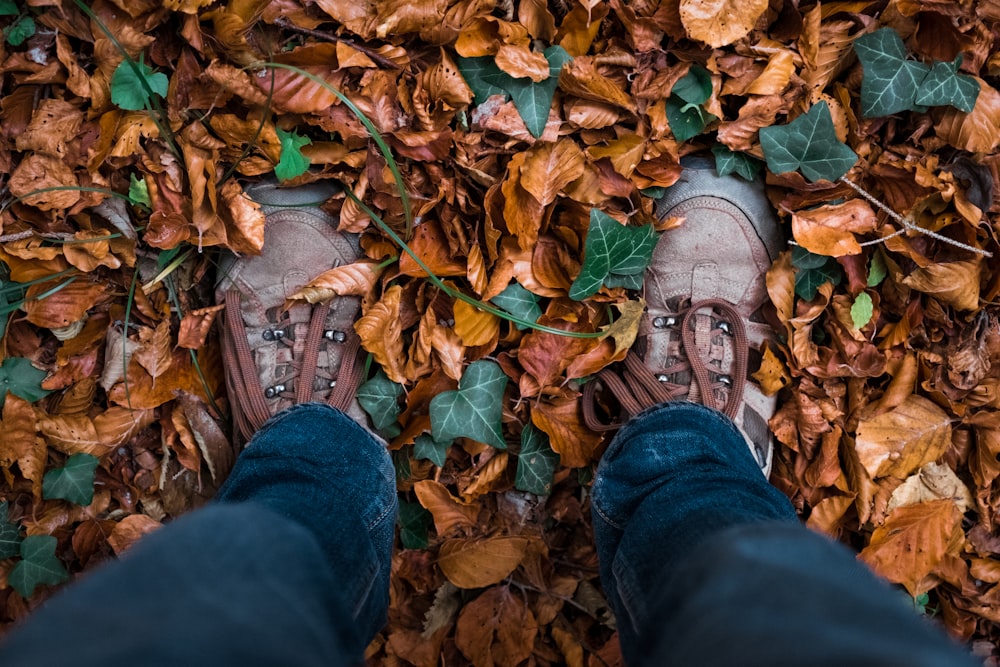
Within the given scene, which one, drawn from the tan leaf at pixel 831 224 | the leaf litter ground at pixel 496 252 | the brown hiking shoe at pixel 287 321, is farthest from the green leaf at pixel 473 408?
the tan leaf at pixel 831 224

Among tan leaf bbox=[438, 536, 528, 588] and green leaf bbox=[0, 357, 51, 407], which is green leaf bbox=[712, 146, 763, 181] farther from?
green leaf bbox=[0, 357, 51, 407]

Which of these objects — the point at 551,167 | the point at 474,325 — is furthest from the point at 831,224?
the point at 474,325

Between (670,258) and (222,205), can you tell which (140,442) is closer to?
(222,205)

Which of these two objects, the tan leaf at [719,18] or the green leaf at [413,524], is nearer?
the tan leaf at [719,18]

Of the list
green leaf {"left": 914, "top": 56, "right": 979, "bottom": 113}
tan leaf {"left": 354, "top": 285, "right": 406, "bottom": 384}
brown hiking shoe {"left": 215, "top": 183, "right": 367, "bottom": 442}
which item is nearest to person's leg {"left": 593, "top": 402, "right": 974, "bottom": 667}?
tan leaf {"left": 354, "top": 285, "right": 406, "bottom": 384}

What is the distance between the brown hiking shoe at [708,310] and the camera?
96 centimetres

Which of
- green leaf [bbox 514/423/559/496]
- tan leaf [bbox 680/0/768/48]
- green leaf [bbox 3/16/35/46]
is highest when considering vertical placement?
tan leaf [bbox 680/0/768/48]

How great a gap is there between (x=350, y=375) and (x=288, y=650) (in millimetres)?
541

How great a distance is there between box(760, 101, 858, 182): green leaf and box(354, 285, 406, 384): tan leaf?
540 millimetres

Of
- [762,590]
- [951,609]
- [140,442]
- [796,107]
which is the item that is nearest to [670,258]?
[796,107]

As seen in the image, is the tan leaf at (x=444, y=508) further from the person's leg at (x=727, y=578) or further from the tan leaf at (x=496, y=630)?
the person's leg at (x=727, y=578)

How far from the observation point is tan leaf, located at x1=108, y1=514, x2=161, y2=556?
0.98 meters

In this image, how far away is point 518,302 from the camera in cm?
92

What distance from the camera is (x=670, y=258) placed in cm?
98
